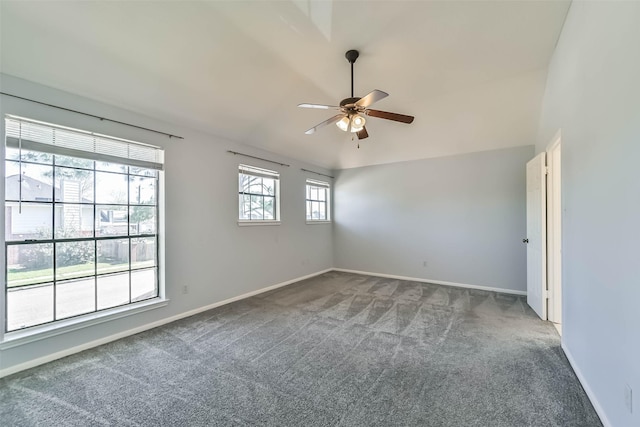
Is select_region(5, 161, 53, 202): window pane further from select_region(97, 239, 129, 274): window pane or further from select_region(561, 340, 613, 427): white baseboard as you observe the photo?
select_region(561, 340, 613, 427): white baseboard

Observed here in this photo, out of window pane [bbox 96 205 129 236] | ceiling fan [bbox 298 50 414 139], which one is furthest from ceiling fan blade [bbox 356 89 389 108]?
window pane [bbox 96 205 129 236]

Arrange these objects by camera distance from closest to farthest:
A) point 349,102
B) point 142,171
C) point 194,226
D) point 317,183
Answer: point 349,102 → point 142,171 → point 194,226 → point 317,183

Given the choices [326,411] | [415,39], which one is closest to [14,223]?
[326,411]

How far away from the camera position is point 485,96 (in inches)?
142

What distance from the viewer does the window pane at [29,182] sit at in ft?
7.35

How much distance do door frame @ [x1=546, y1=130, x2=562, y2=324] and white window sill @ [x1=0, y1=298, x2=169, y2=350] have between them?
192 inches

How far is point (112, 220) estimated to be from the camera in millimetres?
2900

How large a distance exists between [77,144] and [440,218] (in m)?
5.46

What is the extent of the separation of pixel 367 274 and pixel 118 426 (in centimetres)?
483

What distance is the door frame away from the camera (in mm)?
3182

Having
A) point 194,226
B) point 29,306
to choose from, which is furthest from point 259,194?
point 29,306

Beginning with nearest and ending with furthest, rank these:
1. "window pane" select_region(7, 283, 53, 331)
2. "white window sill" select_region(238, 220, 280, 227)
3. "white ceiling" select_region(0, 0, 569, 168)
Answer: "white ceiling" select_region(0, 0, 569, 168) < "window pane" select_region(7, 283, 53, 331) < "white window sill" select_region(238, 220, 280, 227)

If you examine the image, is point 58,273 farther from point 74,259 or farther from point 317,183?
point 317,183

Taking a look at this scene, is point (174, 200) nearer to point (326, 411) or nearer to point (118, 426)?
point (118, 426)
